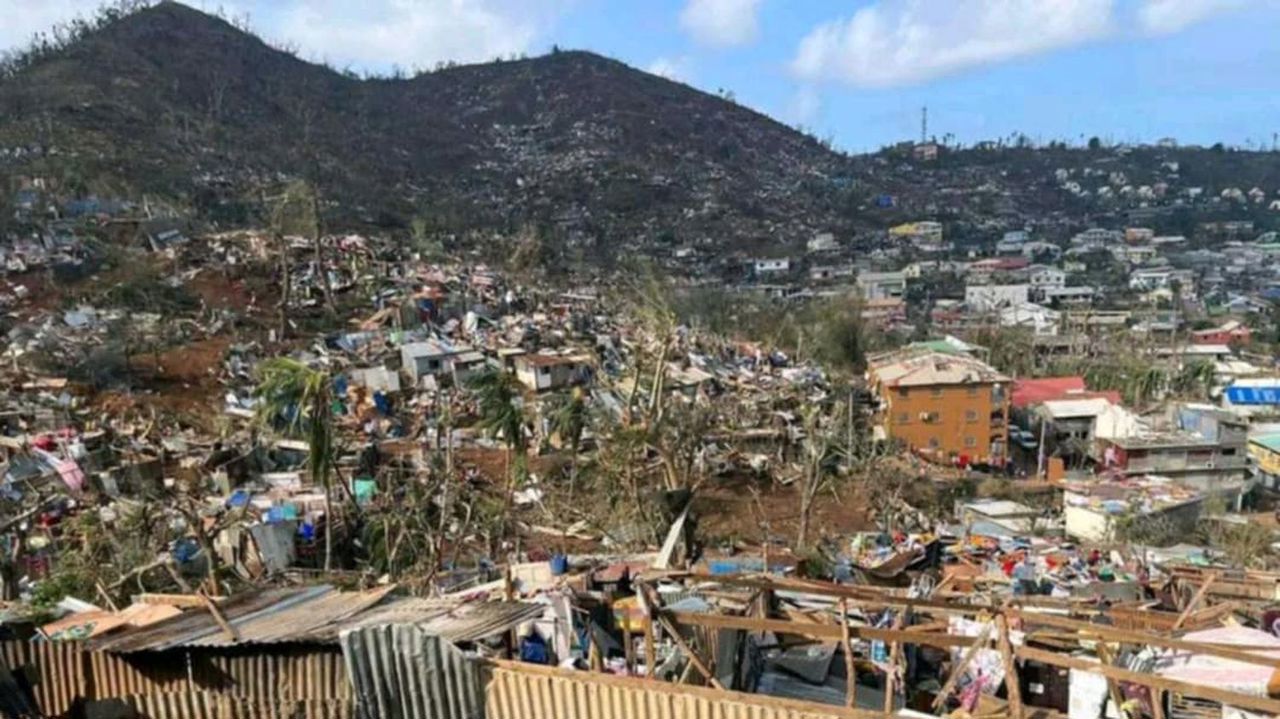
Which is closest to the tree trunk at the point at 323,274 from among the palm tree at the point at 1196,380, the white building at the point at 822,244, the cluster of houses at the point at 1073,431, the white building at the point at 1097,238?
the cluster of houses at the point at 1073,431

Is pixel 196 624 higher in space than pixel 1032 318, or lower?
lower

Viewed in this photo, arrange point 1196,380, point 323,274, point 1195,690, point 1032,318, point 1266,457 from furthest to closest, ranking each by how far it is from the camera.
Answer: point 1032,318, point 1196,380, point 323,274, point 1266,457, point 1195,690

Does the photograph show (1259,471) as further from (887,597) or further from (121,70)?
(121,70)

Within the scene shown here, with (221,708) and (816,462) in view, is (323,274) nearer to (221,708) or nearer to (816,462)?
(816,462)

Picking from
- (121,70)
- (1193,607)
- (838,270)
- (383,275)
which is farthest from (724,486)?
(121,70)

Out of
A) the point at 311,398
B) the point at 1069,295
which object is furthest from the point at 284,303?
the point at 1069,295

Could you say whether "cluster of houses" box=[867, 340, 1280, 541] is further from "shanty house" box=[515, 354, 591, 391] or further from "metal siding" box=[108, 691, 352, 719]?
"metal siding" box=[108, 691, 352, 719]
